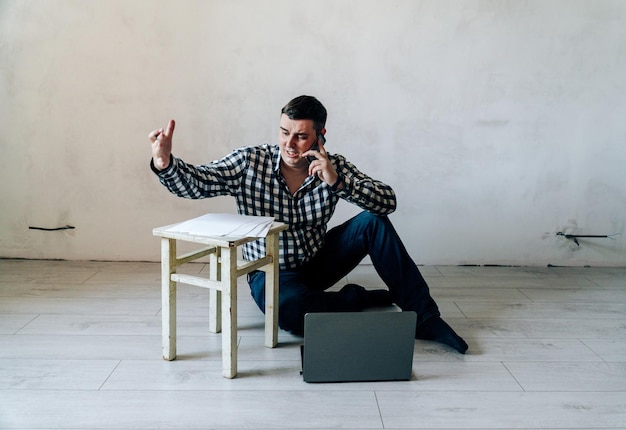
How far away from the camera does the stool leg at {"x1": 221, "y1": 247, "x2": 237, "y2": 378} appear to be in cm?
158

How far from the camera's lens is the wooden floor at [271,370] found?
147 cm

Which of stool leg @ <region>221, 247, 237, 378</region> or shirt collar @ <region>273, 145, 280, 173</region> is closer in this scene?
stool leg @ <region>221, 247, 237, 378</region>

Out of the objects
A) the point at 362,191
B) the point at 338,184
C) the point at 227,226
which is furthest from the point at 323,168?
the point at 227,226

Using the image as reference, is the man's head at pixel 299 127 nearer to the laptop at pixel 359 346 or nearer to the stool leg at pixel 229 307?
the stool leg at pixel 229 307

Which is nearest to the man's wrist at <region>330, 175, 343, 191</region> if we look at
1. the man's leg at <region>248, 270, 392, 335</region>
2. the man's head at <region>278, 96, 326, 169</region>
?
the man's head at <region>278, 96, 326, 169</region>

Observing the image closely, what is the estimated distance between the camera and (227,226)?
1670 millimetres

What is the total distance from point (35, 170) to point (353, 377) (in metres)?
2.12

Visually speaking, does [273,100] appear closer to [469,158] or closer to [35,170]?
[469,158]

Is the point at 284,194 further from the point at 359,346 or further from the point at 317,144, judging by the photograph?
the point at 359,346

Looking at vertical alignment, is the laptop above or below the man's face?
below

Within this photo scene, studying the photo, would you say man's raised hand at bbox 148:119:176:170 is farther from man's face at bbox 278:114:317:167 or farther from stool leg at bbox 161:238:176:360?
man's face at bbox 278:114:317:167

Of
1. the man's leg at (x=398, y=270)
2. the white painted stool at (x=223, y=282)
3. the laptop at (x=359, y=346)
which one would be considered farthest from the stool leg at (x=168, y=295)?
the man's leg at (x=398, y=270)

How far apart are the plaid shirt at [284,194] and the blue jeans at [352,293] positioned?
0.08 meters

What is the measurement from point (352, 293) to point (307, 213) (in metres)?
0.35
